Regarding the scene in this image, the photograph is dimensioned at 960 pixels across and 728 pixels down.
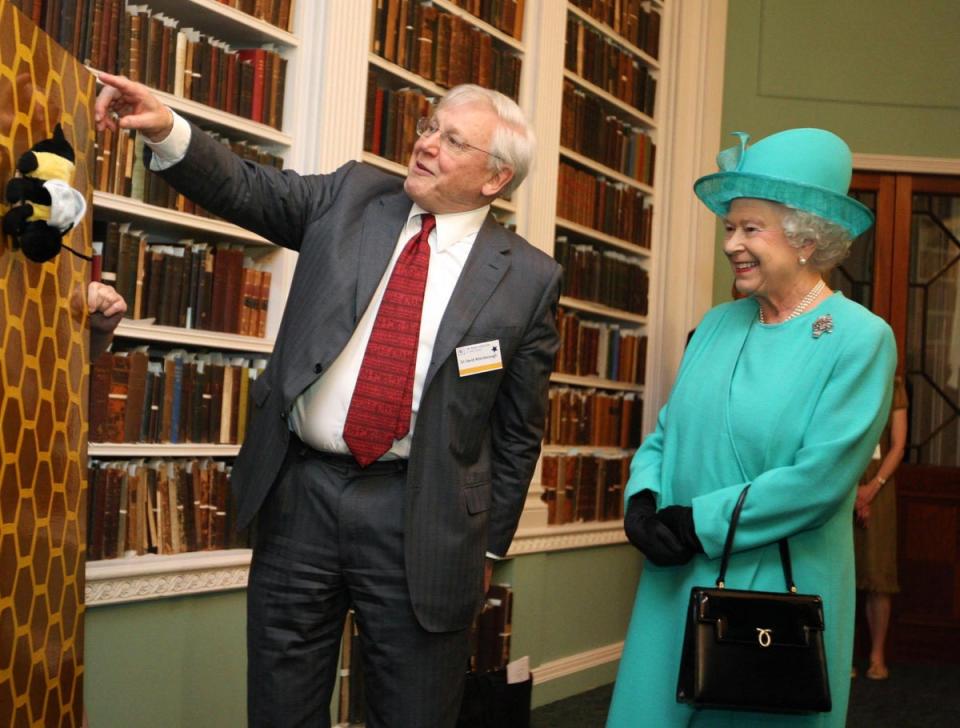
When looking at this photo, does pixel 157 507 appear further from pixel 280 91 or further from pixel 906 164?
pixel 906 164

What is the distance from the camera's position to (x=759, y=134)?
6.60 m

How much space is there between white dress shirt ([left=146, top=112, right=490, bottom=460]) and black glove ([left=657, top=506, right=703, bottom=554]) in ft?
1.85

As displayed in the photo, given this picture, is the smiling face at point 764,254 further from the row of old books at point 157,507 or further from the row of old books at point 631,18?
the row of old books at point 631,18

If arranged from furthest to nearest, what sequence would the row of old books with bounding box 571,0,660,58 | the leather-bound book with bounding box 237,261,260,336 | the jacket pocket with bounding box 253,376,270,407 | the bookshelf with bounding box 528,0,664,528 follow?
the row of old books with bounding box 571,0,660,58 < the bookshelf with bounding box 528,0,664,528 < the leather-bound book with bounding box 237,261,260,336 < the jacket pocket with bounding box 253,376,270,407

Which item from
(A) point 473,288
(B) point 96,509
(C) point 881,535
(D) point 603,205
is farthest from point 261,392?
(C) point 881,535

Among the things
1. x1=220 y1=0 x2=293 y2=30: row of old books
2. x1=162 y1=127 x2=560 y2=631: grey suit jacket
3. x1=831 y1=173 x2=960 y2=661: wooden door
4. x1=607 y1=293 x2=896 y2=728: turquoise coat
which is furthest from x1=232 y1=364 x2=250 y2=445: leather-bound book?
x1=831 y1=173 x2=960 y2=661: wooden door

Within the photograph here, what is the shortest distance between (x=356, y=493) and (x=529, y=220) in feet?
9.48

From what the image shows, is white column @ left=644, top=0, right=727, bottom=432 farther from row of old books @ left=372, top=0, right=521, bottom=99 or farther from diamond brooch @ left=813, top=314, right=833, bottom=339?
diamond brooch @ left=813, top=314, right=833, bottom=339

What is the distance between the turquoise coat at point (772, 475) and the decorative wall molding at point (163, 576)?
139 centimetres

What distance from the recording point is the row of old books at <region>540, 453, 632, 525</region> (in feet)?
17.1

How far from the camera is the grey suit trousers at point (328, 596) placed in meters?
2.21

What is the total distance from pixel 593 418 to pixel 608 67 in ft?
5.62

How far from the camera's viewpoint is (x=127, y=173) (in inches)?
125

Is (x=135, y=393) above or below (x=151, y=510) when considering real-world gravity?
above
